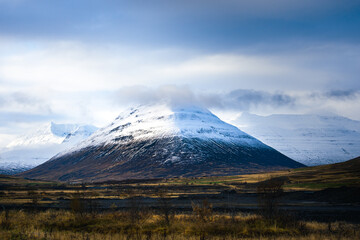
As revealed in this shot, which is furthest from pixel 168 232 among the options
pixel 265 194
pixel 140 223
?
pixel 265 194

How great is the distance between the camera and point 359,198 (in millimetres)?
62031

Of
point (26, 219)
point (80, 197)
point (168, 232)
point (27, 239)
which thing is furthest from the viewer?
point (80, 197)

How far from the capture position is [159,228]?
1149 inches

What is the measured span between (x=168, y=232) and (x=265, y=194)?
9.02m

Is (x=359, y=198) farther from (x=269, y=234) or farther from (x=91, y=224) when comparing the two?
(x=91, y=224)

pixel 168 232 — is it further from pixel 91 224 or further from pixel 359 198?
pixel 359 198

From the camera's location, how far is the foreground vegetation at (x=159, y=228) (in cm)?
2572

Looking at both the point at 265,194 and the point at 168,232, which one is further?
the point at 265,194

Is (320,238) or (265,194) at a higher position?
(265,194)

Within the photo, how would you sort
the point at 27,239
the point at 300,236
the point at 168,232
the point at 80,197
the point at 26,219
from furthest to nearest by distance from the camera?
1. the point at 80,197
2. the point at 26,219
3. the point at 168,232
4. the point at 300,236
5. the point at 27,239

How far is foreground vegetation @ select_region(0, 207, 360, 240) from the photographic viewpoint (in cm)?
2572

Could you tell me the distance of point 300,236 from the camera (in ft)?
84.8

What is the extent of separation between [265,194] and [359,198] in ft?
123

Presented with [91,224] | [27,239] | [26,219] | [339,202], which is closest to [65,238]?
[27,239]
